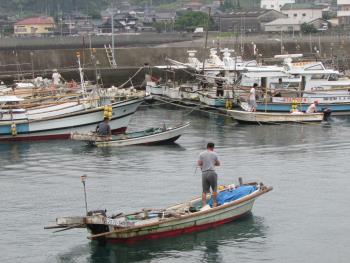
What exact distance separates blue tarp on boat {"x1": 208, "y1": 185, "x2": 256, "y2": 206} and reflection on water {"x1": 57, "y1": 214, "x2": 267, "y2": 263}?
70 cm

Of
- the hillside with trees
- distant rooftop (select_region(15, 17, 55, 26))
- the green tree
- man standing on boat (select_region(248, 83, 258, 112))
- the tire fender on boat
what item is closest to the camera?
the tire fender on boat

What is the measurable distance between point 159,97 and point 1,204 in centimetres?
3281

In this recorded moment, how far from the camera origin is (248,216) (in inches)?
1062

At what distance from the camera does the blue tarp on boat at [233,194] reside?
1025 inches

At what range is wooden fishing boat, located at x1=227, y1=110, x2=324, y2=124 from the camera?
159 feet

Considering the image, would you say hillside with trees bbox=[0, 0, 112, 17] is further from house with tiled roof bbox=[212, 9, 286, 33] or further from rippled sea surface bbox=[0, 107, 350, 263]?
rippled sea surface bbox=[0, 107, 350, 263]

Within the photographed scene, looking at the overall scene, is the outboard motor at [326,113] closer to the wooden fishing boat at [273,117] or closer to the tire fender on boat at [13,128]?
the wooden fishing boat at [273,117]

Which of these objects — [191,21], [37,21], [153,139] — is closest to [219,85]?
[153,139]

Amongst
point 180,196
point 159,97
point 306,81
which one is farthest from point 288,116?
point 180,196

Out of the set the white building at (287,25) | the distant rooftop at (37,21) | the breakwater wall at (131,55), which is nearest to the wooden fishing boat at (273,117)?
the breakwater wall at (131,55)

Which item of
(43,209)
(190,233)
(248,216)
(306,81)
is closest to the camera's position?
(190,233)

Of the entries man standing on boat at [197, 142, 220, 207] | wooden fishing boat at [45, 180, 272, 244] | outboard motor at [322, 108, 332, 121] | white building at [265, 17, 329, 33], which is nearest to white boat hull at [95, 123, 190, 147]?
outboard motor at [322, 108, 332, 121]

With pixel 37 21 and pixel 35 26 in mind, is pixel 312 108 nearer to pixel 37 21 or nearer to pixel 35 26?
pixel 35 26

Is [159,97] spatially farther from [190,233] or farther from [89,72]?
[190,233]
